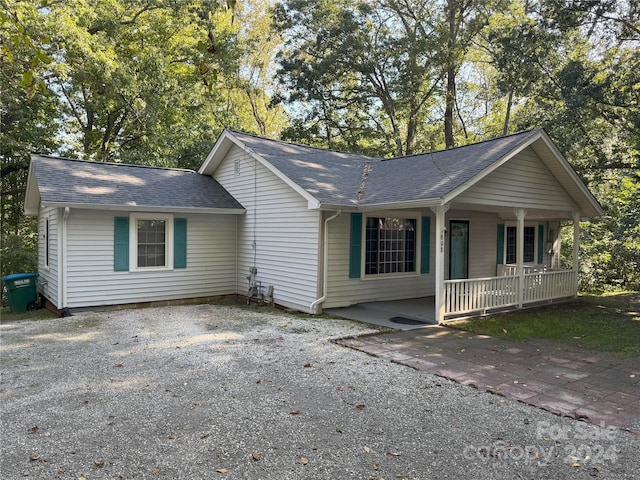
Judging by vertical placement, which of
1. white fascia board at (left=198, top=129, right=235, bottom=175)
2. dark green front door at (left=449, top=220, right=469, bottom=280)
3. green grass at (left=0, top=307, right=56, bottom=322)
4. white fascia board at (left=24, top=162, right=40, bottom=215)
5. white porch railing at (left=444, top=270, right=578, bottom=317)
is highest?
white fascia board at (left=198, top=129, right=235, bottom=175)

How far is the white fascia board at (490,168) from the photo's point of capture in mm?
7830

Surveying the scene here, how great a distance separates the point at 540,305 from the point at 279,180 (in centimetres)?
702

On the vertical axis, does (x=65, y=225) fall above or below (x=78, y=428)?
above

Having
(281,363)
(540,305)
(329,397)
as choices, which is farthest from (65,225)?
(540,305)

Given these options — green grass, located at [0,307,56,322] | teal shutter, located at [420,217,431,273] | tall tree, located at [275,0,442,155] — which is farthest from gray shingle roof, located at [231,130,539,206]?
tall tree, located at [275,0,442,155]

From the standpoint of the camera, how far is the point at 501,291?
9727 millimetres

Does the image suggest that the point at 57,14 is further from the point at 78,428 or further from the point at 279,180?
the point at 78,428

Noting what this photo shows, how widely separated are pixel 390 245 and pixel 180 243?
200 inches

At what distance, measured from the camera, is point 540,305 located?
10781 millimetres

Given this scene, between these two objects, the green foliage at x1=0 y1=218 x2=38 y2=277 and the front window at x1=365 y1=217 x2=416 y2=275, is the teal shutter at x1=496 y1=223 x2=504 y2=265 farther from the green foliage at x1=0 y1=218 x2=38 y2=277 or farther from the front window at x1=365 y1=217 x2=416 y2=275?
the green foliage at x1=0 y1=218 x2=38 y2=277

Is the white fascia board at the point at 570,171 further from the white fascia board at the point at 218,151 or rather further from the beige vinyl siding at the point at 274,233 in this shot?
the white fascia board at the point at 218,151

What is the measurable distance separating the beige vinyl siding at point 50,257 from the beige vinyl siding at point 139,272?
41 centimetres

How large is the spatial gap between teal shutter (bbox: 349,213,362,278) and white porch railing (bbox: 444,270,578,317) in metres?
2.04

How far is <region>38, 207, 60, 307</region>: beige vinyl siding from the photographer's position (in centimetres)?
967
